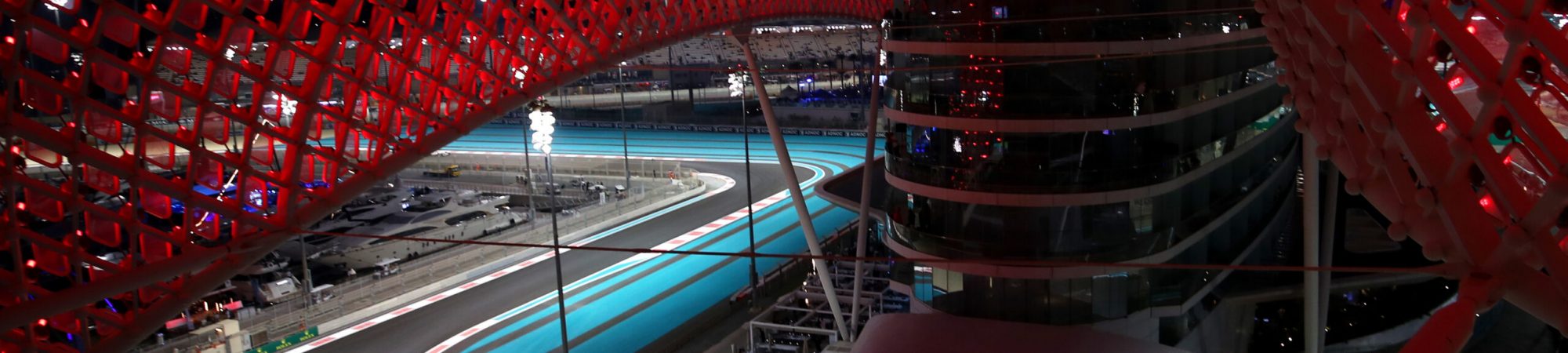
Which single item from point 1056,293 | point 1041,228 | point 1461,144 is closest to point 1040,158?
point 1041,228

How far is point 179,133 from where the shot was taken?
11.8m

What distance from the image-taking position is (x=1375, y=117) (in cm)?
609

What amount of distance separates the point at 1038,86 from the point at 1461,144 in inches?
575

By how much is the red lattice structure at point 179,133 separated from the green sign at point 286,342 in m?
7.40

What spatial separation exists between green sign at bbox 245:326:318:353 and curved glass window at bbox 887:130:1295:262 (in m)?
14.6

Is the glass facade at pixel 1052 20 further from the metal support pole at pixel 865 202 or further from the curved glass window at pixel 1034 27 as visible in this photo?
the metal support pole at pixel 865 202

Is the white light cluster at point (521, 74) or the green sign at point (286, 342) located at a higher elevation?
the white light cluster at point (521, 74)

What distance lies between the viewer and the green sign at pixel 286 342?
24328 mm

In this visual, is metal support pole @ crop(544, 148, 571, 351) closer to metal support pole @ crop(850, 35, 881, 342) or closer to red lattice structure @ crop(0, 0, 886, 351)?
red lattice structure @ crop(0, 0, 886, 351)

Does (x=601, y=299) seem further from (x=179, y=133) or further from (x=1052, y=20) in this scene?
(x=179, y=133)

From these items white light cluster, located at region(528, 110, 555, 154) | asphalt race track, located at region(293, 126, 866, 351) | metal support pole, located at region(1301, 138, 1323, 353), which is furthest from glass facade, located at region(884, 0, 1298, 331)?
white light cluster, located at region(528, 110, 555, 154)

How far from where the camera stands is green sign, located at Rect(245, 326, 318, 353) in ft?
79.8

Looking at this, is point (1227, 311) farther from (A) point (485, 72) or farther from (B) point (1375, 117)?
(B) point (1375, 117)

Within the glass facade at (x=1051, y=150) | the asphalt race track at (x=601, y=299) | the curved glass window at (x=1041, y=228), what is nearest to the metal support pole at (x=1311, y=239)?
the glass facade at (x=1051, y=150)
